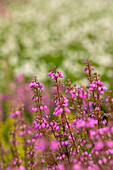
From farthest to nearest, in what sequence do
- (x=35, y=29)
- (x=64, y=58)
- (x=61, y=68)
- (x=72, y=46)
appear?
(x=35, y=29), (x=72, y=46), (x=64, y=58), (x=61, y=68)

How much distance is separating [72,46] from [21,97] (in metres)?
6.18

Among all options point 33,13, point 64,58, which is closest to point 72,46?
point 64,58

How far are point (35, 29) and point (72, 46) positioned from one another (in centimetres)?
430

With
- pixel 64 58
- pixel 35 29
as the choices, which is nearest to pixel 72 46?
pixel 64 58

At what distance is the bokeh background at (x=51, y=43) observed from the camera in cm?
847

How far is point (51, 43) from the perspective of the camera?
43.2 feet

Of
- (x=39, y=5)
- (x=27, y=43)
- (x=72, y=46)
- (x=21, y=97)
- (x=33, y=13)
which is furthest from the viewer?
(x=39, y=5)

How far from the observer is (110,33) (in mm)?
13461

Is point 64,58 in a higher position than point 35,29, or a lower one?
lower

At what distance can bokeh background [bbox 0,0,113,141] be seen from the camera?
27.8ft

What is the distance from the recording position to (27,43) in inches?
527

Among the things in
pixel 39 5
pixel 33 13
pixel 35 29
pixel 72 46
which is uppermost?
pixel 39 5

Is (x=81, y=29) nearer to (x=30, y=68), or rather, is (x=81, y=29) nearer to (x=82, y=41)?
(x=82, y=41)

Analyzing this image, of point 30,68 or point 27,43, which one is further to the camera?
point 27,43
